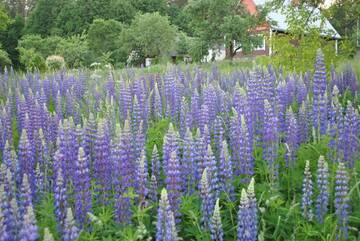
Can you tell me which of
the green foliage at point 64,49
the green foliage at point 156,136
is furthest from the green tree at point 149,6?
the green foliage at point 156,136

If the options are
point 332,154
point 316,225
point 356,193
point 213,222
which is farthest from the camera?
point 332,154

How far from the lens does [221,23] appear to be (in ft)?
93.0

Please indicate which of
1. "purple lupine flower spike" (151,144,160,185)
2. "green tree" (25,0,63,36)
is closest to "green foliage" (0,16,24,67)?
"green tree" (25,0,63,36)

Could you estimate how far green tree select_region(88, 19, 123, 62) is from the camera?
127 feet

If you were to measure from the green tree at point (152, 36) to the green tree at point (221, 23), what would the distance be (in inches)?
267

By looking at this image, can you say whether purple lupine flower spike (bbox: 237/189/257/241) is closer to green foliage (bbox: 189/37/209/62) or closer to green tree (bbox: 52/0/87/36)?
green foliage (bbox: 189/37/209/62)

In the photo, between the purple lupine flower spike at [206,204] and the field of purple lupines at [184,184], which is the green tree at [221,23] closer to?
the field of purple lupines at [184,184]

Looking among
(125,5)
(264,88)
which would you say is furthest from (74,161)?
(125,5)

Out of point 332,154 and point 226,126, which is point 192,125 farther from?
point 332,154

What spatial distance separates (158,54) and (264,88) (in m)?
32.1

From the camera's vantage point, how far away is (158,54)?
36438 mm

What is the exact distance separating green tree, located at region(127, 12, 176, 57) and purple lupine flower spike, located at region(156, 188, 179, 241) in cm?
3326

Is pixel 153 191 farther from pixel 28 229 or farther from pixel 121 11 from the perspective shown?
pixel 121 11

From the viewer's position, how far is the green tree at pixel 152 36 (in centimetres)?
3569
